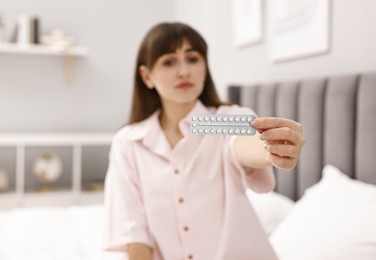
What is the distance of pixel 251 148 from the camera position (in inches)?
43.9

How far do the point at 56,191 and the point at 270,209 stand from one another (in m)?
2.10

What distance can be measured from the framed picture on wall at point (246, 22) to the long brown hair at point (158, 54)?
1.34 m

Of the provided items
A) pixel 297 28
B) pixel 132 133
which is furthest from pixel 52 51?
pixel 132 133

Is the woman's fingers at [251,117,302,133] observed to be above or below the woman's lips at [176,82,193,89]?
below

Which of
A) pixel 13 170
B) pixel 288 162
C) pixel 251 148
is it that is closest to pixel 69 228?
pixel 251 148

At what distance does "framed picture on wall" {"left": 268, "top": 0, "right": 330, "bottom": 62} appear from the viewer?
2.12 metres

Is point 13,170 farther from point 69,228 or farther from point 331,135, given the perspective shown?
point 331,135

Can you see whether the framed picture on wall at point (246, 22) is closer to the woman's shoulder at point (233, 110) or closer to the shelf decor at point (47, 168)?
the woman's shoulder at point (233, 110)

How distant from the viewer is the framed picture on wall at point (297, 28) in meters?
2.12

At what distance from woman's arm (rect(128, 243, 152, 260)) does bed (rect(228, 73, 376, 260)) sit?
1.31 feet

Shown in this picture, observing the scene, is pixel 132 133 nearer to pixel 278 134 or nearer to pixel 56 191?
pixel 278 134

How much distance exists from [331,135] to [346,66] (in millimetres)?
288

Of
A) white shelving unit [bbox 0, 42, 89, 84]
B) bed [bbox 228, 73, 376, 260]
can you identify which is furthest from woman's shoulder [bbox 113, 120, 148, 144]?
white shelving unit [bbox 0, 42, 89, 84]

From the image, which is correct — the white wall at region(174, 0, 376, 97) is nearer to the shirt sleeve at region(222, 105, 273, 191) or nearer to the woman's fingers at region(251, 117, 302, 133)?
the shirt sleeve at region(222, 105, 273, 191)
